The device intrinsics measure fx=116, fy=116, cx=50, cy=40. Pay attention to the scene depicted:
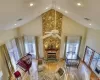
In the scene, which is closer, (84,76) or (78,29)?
(84,76)

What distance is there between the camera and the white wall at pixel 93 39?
759 cm

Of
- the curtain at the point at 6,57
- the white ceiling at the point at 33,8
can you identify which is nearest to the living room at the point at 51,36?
the curtain at the point at 6,57

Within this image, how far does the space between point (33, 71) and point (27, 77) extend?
30.3 inches

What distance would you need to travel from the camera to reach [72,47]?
9.70m

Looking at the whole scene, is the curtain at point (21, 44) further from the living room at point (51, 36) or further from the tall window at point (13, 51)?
the tall window at point (13, 51)

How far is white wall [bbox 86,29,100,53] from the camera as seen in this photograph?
24.9 feet

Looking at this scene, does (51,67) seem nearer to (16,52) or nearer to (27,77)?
(27,77)

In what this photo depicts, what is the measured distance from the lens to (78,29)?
9.43 metres

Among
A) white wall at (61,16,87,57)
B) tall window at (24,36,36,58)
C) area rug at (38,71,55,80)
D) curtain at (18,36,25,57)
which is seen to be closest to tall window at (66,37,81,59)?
white wall at (61,16,87,57)

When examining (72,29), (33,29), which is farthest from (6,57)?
(72,29)

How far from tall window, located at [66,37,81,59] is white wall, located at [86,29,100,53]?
0.84 meters

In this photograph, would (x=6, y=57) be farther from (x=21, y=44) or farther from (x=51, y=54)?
(x=51, y=54)

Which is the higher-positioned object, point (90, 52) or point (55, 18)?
point (55, 18)

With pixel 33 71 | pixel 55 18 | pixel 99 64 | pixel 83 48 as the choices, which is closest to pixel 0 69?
pixel 33 71
